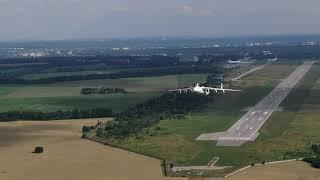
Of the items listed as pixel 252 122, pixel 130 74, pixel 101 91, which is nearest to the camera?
pixel 252 122

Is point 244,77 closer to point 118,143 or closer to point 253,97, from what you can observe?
point 253,97

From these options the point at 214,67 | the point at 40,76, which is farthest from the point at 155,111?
the point at 214,67

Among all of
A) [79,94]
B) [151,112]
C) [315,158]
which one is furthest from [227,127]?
[79,94]

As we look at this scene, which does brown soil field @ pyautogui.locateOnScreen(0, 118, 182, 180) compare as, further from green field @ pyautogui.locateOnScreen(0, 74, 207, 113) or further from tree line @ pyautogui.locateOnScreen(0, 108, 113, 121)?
green field @ pyautogui.locateOnScreen(0, 74, 207, 113)

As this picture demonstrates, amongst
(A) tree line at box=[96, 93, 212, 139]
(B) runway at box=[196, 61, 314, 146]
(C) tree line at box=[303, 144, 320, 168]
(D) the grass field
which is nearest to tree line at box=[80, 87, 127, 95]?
(A) tree line at box=[96, 93, 212, 139]

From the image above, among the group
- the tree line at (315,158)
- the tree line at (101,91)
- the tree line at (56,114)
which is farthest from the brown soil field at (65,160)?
the tree line at (101,91)

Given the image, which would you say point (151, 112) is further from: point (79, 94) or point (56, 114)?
point (79, 94)

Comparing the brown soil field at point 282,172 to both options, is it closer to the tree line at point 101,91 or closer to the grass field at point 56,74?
the tree line at point 101,91
